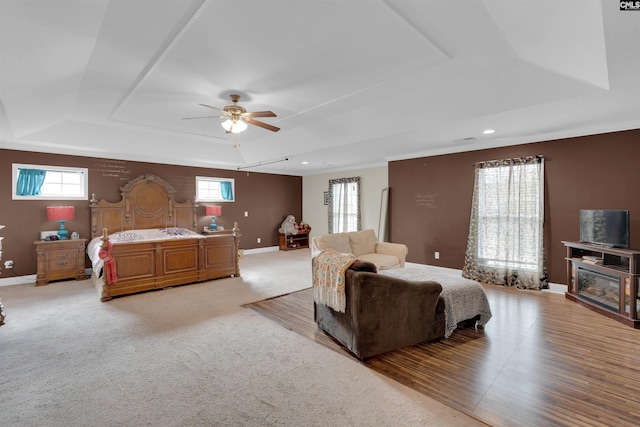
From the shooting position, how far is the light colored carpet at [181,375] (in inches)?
75.3

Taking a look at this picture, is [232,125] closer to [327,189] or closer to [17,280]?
[17,280]

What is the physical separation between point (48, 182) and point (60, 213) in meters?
0.81

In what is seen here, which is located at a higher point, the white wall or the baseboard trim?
the white wall

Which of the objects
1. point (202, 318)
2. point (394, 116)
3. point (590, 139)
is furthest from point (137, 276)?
point (590, 139)

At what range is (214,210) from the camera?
7332 millimetres

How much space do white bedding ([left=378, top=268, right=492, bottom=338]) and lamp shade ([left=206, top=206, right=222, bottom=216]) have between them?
5380 mm

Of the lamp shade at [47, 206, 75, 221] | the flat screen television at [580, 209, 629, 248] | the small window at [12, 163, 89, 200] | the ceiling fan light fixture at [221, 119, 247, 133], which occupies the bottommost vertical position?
the flat screen television at [580, 209, 629, 248]

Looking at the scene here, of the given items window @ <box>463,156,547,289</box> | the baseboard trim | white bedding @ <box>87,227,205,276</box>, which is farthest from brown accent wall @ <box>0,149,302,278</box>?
window @ <box>463,156,547,289</box>

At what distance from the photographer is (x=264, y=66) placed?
9.34ft

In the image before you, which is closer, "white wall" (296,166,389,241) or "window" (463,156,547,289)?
"window" (463,156,547,289)

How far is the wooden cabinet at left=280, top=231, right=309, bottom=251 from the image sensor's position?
897 centimetres

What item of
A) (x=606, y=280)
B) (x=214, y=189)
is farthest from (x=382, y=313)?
(x=214, y=189)

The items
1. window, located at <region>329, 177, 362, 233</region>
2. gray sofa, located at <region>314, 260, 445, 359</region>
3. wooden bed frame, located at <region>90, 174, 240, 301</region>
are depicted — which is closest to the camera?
gray sofa, located at <region>314, 260, 445, 359</region>

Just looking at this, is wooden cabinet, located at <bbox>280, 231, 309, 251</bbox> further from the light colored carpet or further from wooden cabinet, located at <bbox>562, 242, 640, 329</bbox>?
wooden cabinet, located at <bbox>562, 242, 640, 329</bbox>
